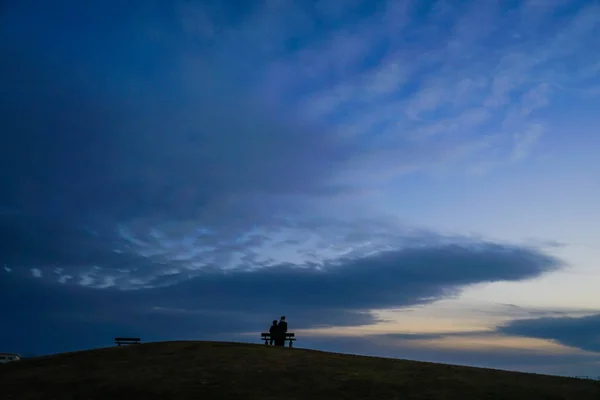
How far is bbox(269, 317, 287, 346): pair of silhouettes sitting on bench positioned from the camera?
3077 centimetres

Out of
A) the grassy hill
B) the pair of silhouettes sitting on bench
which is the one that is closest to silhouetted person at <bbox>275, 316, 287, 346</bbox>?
the pair of silhouettes sitting on bench

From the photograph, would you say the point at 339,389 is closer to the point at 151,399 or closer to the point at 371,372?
the point at 371,372

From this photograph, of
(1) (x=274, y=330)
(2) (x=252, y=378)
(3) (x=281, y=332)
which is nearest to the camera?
(2) (x=252, y=378)

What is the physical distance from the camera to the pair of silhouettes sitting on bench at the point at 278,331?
30.8 metres

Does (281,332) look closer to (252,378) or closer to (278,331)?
(278,331)

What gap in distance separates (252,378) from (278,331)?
439 inches

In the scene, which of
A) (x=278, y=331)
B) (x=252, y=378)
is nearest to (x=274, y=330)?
(x=278, y=331)

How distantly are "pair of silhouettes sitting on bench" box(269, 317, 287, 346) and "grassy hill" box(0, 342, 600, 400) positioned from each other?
5.10 meters

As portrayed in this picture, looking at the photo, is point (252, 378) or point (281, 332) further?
point (281, 332)

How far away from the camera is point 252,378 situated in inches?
777

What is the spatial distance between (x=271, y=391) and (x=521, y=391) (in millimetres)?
9608

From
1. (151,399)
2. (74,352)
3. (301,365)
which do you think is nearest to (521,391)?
(301,365)

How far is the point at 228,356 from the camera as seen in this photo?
922 inches

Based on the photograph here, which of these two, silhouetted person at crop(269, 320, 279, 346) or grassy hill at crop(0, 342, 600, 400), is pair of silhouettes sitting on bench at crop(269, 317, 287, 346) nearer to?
silhouetted person at crop(269, 320, 279, 346)
